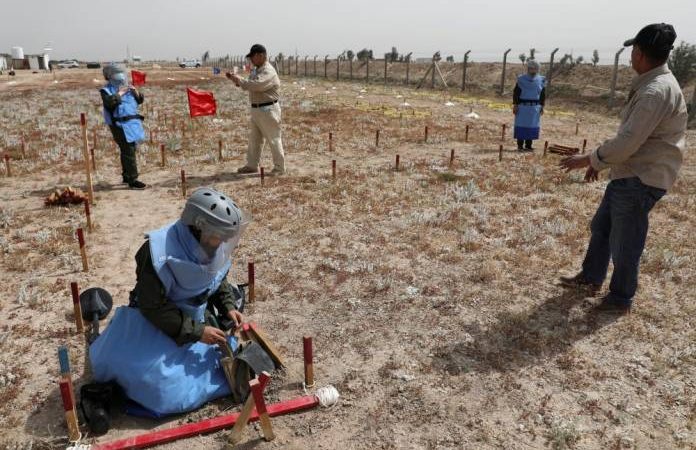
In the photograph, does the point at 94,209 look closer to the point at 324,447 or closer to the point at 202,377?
the point at 202,377

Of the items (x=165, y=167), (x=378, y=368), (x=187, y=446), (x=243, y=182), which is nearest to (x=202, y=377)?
(x=187, y=446)

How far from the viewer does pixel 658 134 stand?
3951mm

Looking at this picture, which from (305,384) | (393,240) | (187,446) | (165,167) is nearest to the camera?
(187,446)

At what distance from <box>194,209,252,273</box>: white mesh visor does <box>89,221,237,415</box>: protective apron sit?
1.0 inches

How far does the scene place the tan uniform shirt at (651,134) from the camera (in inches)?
149

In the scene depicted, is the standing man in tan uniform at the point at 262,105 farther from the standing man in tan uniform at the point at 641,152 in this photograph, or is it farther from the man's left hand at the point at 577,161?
the standing man in tan uniform at the point at 641,152

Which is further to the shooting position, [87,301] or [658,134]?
[87,301]

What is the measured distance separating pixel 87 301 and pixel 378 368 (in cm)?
248

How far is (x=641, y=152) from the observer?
4.04m

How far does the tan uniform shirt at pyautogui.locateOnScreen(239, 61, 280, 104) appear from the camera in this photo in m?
8.69

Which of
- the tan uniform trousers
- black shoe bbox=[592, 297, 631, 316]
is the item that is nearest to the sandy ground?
black shoe bbox=[592, 297, 631, 316]

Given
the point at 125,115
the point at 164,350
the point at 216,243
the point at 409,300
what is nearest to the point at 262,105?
the point at 125,115

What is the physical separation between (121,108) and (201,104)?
2.72 m

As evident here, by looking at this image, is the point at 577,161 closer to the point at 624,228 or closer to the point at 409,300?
the point at 624,228
